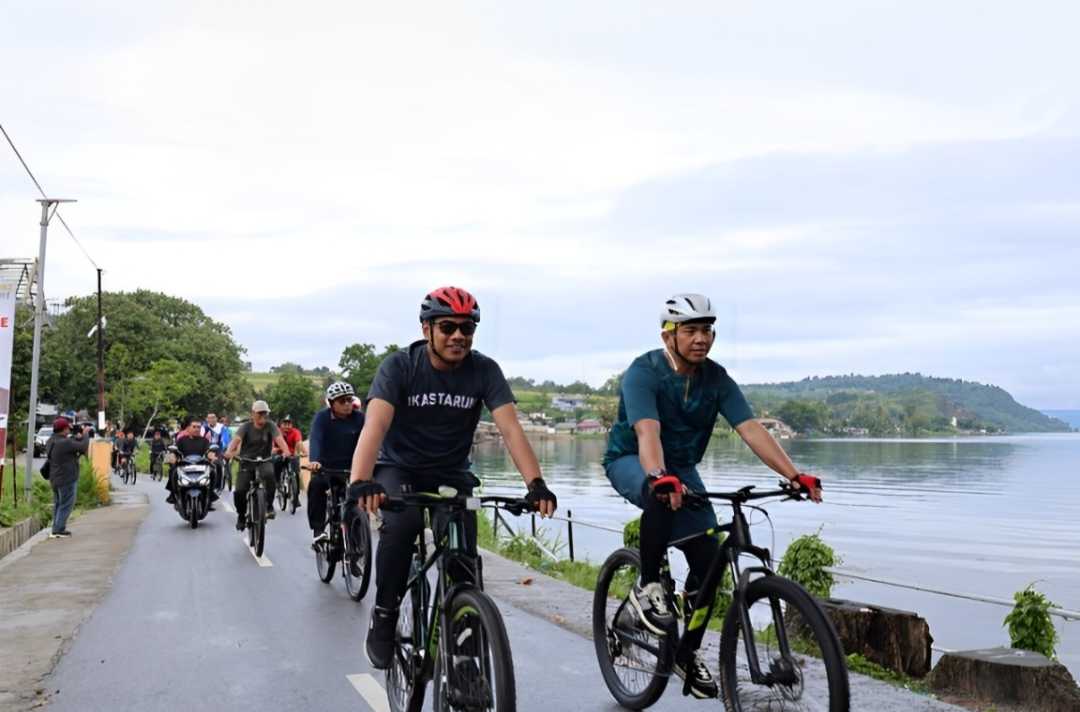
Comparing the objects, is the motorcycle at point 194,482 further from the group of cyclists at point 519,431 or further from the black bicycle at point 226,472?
the group of cyclists at point 519,431

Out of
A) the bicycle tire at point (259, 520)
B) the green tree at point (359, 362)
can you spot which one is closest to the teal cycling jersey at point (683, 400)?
the bicycle tire at point (259, 520)

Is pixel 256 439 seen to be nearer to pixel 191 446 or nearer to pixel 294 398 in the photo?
pixel 191 446

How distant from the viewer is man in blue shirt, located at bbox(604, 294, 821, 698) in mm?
5461

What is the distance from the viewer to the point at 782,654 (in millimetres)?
4691

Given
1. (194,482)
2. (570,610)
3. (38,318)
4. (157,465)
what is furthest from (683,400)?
(157,465)


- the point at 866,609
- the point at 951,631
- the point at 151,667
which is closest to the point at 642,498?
the point at 866,609

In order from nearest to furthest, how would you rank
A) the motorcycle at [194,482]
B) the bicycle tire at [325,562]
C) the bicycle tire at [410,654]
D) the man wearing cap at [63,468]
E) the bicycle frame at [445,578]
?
the bicycle frame at [445,578] < the bicycle tire at [410,654] < the bicycle tire at [325,562] < the man wearing cap at [63,468] < the motorcycle at [194,482]

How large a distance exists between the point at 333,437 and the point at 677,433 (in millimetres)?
6585

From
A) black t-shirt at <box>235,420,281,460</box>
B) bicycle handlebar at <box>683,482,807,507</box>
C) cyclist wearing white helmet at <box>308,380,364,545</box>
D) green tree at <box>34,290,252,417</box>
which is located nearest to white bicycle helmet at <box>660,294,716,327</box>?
bicycle handlebar at <box>683,482,807,507</box>

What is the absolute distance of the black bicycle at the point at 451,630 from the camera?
4.43m

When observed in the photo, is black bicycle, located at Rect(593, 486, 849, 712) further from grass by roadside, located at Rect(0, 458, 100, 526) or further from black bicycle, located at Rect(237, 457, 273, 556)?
grass by roadside, located at Rect(0, 458, 100, 526)

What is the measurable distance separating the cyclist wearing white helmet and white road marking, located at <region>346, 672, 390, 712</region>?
4.70 meters

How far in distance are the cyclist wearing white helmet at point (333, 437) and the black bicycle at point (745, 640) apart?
6.05m

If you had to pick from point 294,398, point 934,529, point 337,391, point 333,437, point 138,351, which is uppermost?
point 138,351
